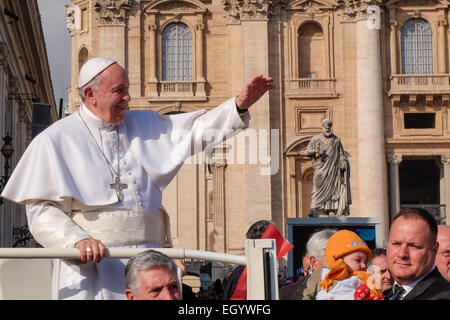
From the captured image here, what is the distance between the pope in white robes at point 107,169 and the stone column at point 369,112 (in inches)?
1258

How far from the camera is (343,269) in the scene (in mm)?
4832

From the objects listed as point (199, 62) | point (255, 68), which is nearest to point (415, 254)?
point (255, 68)

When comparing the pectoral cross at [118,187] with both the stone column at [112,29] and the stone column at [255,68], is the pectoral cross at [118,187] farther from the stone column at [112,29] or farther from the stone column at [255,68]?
the stone column at [112,29]

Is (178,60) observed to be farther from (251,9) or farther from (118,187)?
(118,187)

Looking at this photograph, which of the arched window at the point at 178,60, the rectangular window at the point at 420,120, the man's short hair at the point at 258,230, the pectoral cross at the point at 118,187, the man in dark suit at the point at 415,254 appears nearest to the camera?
the man in dark suit at the point at 415,254

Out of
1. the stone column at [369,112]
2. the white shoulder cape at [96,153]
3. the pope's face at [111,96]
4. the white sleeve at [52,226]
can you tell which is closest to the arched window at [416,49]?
the stone column at [369,112]

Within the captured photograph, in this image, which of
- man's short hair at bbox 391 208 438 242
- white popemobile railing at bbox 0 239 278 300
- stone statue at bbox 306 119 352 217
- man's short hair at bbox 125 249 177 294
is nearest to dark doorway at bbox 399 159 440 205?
stone statue at bbox 306 119 352 217

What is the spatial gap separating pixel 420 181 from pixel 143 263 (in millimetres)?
39438

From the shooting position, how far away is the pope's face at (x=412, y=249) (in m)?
3.90

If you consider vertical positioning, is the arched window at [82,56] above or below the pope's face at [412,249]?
above

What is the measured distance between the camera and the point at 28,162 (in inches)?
179

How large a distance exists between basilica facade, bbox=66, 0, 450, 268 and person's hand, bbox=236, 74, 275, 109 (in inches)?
1245

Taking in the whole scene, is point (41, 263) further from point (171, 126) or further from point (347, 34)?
point (347, 34)

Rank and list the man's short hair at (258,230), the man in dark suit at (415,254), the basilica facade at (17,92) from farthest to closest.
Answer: the basilica facade at (17,92)
the man's short hair at (258,230)
the man in dark suit at (415,254)
